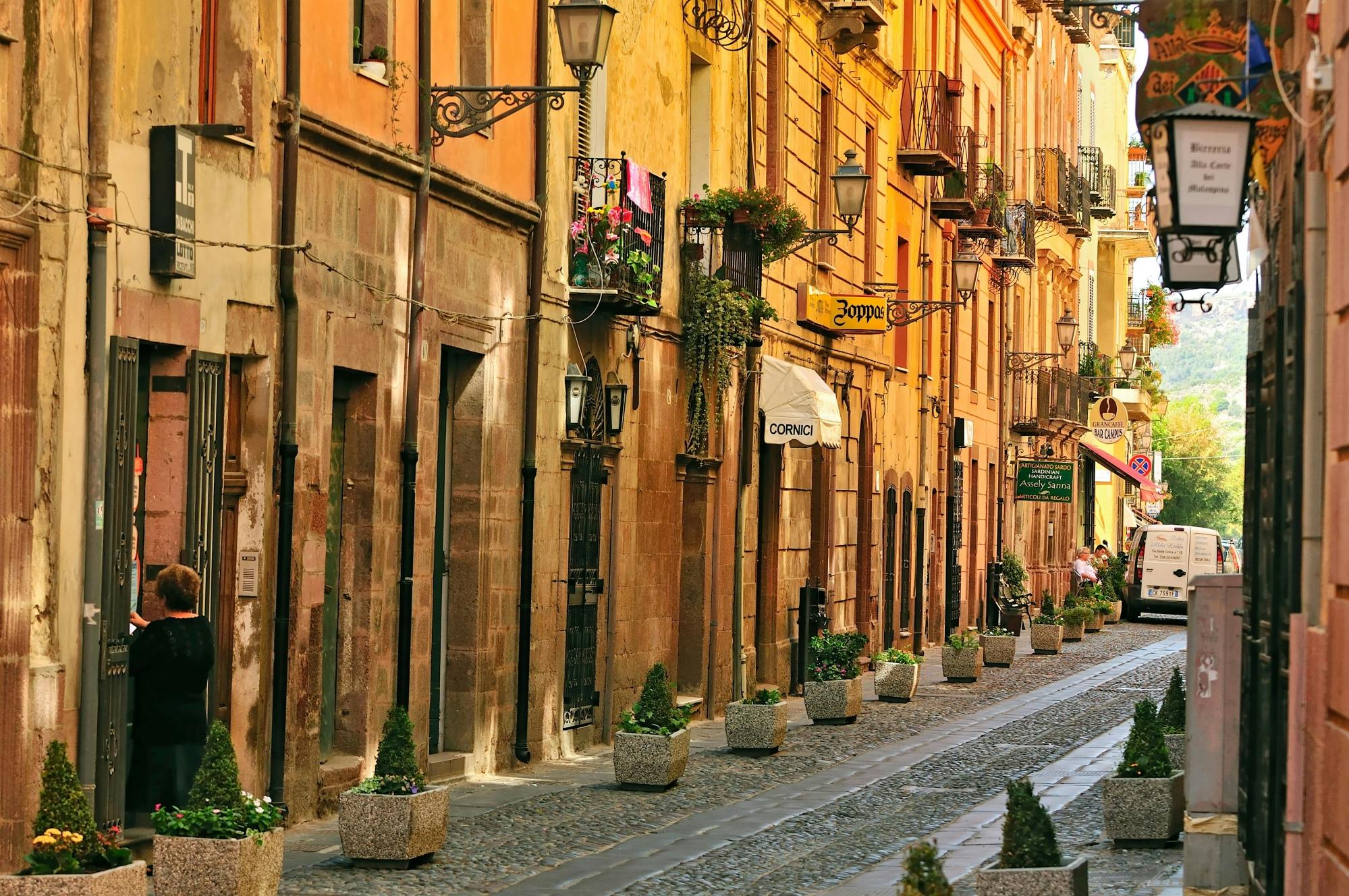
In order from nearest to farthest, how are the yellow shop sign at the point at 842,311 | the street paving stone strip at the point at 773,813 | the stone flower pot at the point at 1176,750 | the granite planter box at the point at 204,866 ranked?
the granite planter box at the point at 204,866
the street paving stone strip at the point at 773,813
the stone flower pot at the point at 1176,750
the yellow shop sign at the point at 842,311

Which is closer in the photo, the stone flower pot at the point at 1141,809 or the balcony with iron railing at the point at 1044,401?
the stone flower pot at the point at 1141,809

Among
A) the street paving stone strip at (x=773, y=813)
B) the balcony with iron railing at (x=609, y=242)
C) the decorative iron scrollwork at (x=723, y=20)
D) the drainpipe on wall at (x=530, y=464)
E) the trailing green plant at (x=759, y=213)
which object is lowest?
the street paving stone strip at (x=773, y=813)

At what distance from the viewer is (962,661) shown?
1160 inches

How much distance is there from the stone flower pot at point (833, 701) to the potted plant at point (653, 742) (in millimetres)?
Answer: 5907

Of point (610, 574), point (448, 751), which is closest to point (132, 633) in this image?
point (448, 751)

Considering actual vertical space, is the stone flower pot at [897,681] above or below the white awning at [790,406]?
below

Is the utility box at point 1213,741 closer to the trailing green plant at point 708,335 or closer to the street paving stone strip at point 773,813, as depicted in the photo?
the street paving stone strip at point 773,813

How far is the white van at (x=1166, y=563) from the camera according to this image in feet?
151

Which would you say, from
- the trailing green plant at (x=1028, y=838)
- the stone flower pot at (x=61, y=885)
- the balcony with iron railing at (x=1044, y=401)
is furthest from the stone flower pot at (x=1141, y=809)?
the balcony with iron railing at (x=1044, y=401)

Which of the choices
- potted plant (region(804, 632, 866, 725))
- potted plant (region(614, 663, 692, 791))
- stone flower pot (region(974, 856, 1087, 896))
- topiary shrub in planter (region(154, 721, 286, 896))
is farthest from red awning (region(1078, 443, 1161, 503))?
stone flower pot (region(974, 856, 1087, 896))

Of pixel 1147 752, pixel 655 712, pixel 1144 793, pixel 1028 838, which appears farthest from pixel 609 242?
pixel 1028 838

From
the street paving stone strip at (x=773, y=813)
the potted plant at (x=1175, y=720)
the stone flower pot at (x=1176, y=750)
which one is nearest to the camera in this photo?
the street paving stone strip at (x=773, y=813)

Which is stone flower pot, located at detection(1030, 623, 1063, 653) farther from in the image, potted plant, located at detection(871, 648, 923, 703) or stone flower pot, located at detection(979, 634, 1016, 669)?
potted plant, located at detection(871, 648, 923, 703)

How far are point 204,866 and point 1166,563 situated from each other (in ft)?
126
